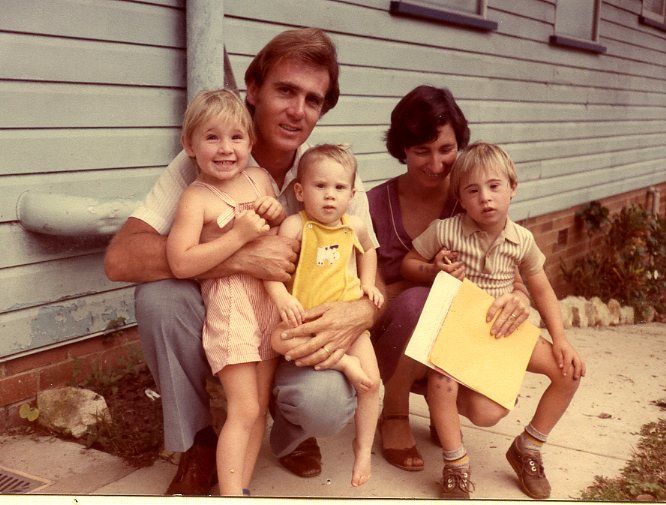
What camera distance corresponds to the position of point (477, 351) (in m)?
2.38

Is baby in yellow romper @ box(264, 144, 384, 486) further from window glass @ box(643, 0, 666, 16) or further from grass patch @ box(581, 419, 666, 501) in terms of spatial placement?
window glass @ box(643, 0, 666, 16)

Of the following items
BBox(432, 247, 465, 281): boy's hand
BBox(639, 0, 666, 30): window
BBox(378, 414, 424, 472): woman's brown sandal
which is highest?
BBox(639, 0, 666, 30): window

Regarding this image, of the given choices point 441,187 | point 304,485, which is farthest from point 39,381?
point 441,187

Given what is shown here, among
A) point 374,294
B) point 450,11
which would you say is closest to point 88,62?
point 374,294

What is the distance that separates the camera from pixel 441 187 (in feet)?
9.12

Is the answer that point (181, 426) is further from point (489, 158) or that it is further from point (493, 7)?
point (493, 7)

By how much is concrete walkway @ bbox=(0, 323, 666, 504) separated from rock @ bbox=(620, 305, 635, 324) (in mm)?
1804

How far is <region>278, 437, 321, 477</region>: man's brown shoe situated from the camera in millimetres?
2551

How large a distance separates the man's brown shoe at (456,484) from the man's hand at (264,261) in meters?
0.81

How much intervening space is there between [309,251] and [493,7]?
3.67m

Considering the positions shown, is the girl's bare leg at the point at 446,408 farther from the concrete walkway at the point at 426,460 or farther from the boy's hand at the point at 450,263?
the boy's hand at the point at 450,263

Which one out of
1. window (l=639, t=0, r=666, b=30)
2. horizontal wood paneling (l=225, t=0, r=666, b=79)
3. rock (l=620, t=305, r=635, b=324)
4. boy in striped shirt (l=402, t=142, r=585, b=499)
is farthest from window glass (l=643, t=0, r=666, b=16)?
boy in striped shirt (l=402, t=142, r=585, b=499)

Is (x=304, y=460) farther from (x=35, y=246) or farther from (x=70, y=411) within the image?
(x=35, y=246)

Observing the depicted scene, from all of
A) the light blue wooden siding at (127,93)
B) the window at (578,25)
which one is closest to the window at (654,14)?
the window at (578,25)
